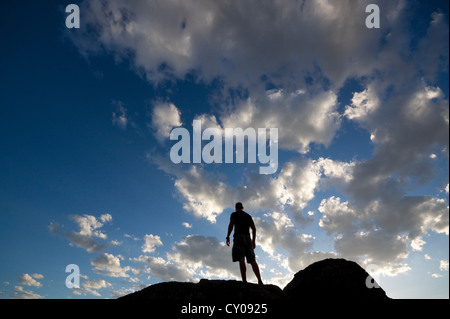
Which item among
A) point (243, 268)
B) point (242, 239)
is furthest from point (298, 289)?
point (242, 239)

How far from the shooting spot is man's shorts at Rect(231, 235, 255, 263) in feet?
29.4

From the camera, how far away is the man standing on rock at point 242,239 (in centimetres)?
892

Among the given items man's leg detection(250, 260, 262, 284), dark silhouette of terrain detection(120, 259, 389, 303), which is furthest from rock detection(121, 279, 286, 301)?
man's leg detection(250, 260, 262, 284)

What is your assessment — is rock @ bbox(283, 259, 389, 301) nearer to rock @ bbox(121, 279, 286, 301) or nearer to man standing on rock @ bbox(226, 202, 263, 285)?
rock @ bbox(121, 279, 286, 301)

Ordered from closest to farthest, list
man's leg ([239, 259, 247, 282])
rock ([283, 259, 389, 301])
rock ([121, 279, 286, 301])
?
rock ([121, 279, 286, 301]), rock ([283, 259, 389, 301]), man's leg ([239, 259, 247, 282])

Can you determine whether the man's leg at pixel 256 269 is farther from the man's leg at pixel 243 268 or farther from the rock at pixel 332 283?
the rock at pixel 332 283

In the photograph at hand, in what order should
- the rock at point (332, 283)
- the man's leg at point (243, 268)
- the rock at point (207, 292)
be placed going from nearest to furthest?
1. the rock at point (207, 292)
2. the rock at point (332, 283)
3. the man's leg at point (243, 268)

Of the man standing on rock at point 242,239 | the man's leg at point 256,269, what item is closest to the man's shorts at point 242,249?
the man standing on rock at point 242,239

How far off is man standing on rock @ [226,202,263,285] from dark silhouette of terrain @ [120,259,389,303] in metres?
1.29

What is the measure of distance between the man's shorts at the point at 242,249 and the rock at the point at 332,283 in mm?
1656

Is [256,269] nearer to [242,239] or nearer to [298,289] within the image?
[242,239]

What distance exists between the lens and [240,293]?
6.96m
